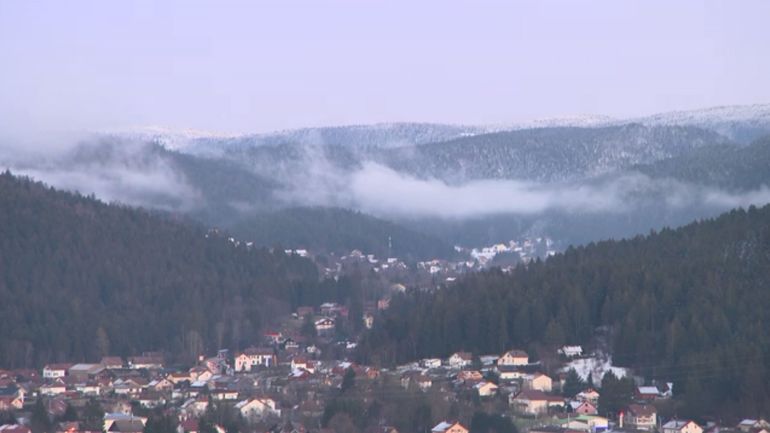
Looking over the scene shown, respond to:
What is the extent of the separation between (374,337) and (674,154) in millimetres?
124232

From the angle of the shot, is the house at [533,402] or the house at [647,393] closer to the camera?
the house at [647,393]

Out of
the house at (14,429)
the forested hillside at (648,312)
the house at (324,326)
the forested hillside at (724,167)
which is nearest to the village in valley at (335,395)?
the house at (14,429)

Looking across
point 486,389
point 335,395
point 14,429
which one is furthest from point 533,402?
point 14,429

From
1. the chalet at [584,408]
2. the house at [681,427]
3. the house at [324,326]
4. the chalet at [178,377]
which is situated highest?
the house at [324,326]

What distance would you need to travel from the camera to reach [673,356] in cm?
6394

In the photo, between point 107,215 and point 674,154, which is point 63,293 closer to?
point 107,215

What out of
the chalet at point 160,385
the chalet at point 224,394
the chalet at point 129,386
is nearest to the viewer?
the chalet at point 224,394

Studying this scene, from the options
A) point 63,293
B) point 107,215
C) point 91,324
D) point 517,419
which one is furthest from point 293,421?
point 107,215

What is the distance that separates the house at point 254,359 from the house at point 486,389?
16713mm

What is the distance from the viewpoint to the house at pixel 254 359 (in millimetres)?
80062

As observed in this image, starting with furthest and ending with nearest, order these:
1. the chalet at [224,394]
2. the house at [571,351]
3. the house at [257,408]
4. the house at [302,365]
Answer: the house at [302,365] < the house at [571,351] < the chalet at [224,394] < the house at [257,408]

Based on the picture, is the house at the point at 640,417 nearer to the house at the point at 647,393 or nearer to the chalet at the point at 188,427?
the house at the point at 647,393

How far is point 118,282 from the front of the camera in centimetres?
10225

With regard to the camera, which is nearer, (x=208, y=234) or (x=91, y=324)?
(x=91, y=324)
